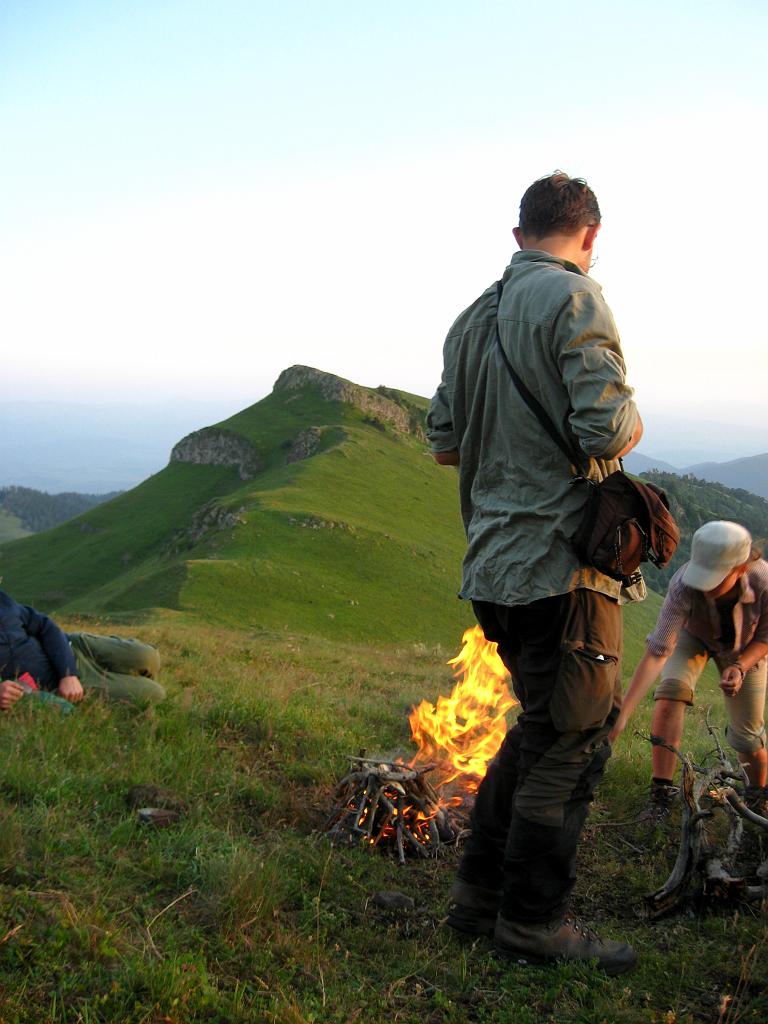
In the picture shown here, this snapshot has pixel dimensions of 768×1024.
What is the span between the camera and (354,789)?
5141mm

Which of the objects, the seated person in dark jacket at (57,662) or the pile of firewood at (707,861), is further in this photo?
the seated person in dark jacket at (57,662)

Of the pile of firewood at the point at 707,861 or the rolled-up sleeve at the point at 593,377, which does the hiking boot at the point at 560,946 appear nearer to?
the pile of firewood at the point at 707,861

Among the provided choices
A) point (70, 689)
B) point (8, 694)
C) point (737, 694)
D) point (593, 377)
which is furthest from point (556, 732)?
point (70, 689)

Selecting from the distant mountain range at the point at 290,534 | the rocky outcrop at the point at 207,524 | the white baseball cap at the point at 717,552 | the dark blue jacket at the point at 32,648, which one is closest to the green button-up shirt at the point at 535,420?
the white baseball cap at the point at 717,552

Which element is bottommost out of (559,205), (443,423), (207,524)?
(207,524)

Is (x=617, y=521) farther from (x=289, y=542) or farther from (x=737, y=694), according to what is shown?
(x=289, y=542)

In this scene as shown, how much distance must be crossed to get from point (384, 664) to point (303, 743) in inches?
437

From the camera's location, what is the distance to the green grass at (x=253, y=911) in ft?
9.87

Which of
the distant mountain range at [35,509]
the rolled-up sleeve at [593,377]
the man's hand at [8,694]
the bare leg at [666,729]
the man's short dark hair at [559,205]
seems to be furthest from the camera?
the distant mountain range at [35,509]

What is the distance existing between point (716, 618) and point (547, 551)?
236 cm

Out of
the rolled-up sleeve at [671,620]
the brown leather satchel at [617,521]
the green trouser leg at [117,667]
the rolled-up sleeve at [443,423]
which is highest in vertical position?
the rolled-up sleeve at [443,423]

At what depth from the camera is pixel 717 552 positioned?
504 centimetres

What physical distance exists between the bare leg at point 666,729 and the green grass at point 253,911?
1.19 feet

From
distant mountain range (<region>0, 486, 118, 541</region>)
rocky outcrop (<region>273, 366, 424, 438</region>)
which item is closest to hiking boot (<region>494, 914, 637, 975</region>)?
rocky outcrop (<region>273, 366, 424, 438</region>)
